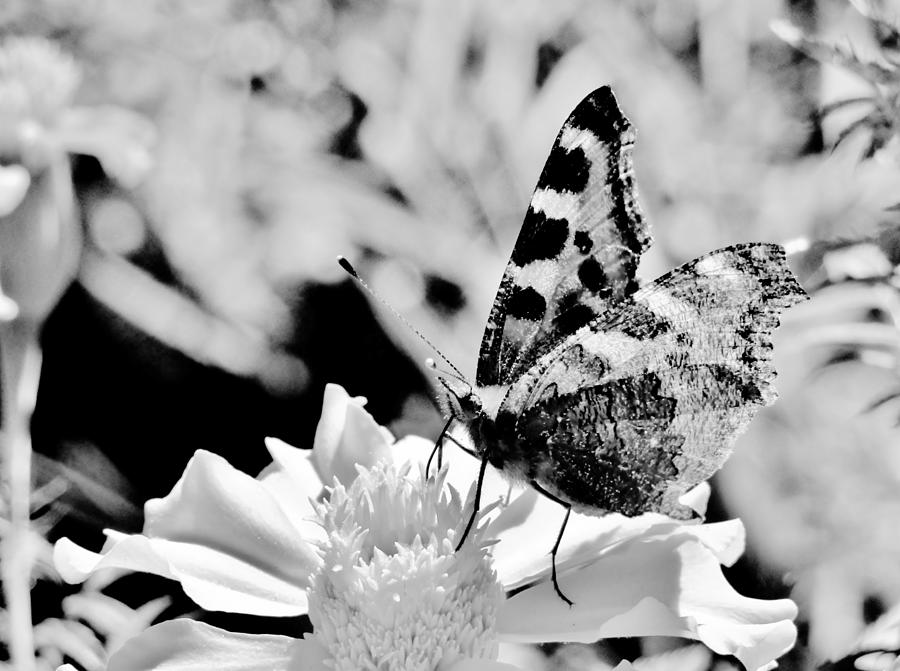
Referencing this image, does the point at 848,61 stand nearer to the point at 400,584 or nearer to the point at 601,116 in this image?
the point at 601,116

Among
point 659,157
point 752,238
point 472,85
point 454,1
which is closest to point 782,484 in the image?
point 752,238

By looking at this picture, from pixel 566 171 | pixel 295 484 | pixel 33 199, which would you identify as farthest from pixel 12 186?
pixel 566 171

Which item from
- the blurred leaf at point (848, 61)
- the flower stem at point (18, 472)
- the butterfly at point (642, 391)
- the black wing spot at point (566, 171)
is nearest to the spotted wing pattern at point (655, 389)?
the butterfly at point (642, 391)

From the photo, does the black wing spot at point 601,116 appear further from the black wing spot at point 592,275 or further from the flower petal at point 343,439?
the flower petal at point 343,439

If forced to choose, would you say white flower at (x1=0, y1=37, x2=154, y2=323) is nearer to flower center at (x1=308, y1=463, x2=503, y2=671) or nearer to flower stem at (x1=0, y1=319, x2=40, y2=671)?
flower stem at (x1=0, y1=319, x2=40, y2=671)

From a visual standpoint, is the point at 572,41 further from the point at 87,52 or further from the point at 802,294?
the point at 802,294

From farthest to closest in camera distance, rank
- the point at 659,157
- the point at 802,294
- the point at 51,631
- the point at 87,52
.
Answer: the point at 659,157, the point at 87,52, the point at 51,631, the point at 802,294
